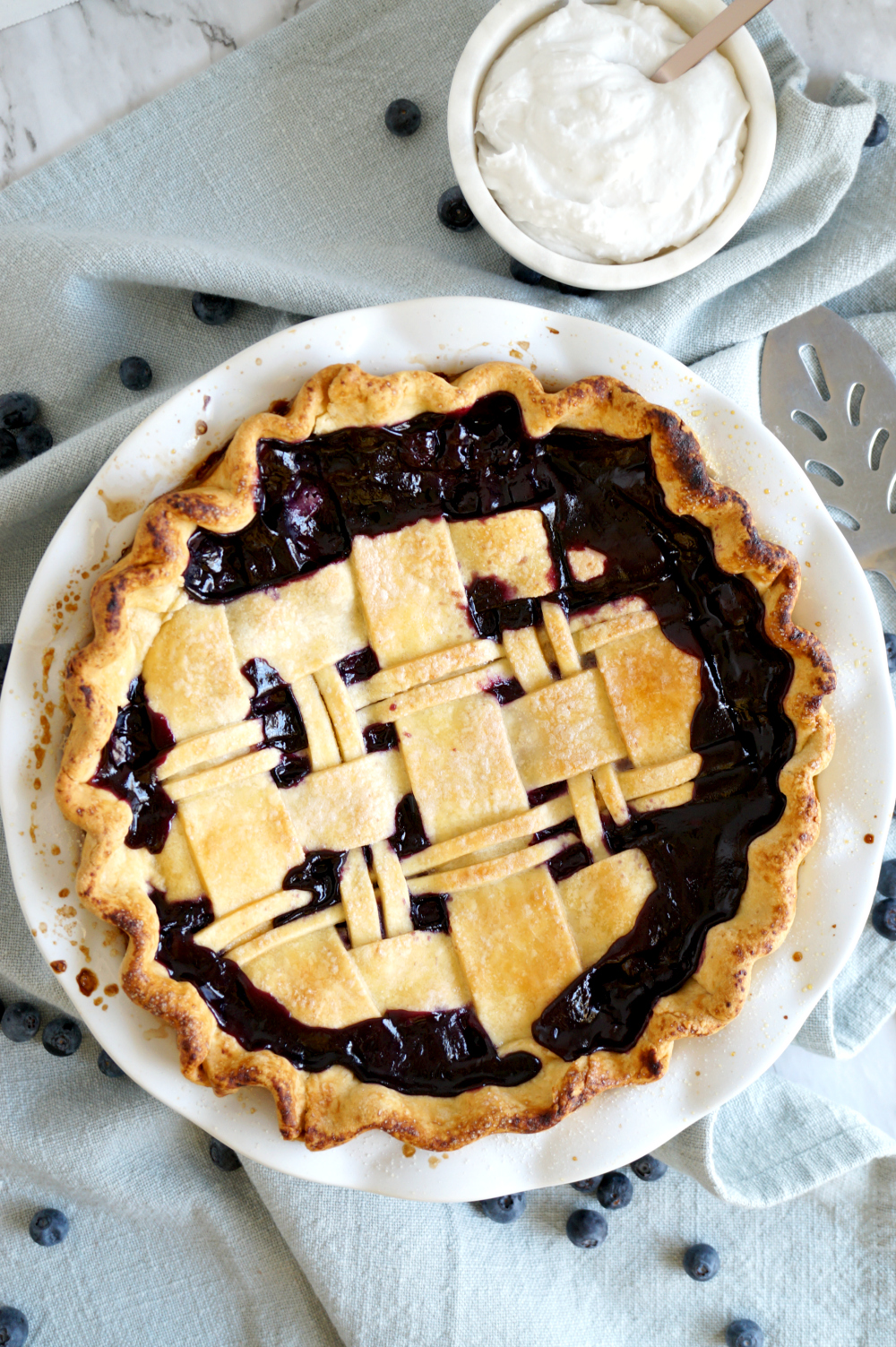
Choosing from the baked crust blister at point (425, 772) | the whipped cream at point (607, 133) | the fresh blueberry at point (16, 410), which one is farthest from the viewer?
the fresh blueberry at point (16, 410)

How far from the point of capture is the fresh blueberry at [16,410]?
2.06 metres

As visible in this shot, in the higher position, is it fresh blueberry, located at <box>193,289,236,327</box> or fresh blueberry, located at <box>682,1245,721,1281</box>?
fresh blueberry, located at <box>193,289,236,327</box>

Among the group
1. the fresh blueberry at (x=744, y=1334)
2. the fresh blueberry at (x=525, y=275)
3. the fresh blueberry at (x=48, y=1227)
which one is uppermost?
the fresh blueberry at (x=525, y=275)

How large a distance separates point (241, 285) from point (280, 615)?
0.71 metres

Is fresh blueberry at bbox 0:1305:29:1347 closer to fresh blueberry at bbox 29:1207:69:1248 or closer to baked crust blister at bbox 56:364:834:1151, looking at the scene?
fresh blueberry at bbox 29:1207:69:1248

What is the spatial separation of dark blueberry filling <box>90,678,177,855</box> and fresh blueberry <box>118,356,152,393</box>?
0.71m

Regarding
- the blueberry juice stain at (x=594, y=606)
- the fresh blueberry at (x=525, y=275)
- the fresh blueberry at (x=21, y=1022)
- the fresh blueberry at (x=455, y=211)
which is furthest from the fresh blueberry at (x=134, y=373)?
the fresh blueberry at (x=21, y=1022)

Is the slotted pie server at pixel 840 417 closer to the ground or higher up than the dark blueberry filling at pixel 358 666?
higher up

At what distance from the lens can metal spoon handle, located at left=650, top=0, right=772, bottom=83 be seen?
1.79 metres

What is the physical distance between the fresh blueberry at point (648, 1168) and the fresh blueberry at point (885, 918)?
2.31 feet

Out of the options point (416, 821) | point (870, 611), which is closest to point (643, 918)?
point (416, 821)

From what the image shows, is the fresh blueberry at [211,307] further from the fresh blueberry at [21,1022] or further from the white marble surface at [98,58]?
the fresh blueberry at [21,1022]

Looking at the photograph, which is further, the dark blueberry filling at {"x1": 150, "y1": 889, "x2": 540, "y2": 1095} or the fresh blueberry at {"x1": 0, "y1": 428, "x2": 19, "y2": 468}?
the fresh blueberry at {"x1": 0, "y1": 428, "x2": 19, "y2": 468}

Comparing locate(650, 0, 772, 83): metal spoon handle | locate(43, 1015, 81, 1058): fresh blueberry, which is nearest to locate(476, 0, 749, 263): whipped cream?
locate(650, 0, 772, 83): metal spoon handle
